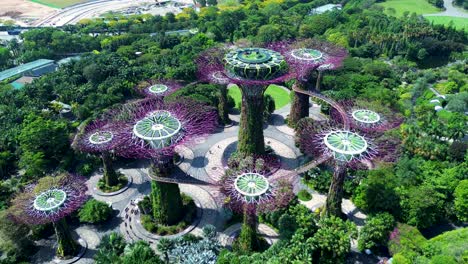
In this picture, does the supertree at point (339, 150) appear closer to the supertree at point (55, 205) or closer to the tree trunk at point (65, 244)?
the supertree at point (55, 205)

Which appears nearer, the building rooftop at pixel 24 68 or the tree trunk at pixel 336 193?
the tree trunk at pixel 336 193

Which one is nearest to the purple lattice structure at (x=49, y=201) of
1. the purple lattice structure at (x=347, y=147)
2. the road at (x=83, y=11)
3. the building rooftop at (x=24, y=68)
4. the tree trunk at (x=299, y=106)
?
the purple lattice structure at (x=347, y=147)

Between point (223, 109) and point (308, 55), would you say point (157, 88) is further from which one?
point (308, 55)

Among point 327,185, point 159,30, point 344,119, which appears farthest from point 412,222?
point 159,30

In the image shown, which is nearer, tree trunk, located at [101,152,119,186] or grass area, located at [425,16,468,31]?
tree trunk, located at [101,152,119,186]

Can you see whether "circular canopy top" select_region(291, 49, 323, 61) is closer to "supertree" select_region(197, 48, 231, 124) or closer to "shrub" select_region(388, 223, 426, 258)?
"supertree" select_region(197, 48, 231, 124)

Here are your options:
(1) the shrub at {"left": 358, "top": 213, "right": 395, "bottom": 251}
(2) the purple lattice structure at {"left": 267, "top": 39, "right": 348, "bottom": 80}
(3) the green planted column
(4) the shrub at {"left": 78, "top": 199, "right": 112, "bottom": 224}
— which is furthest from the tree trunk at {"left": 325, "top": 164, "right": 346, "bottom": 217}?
(4) the shrub at {"left": 78, "top": 199, "right": 112, "bottom": 224}
